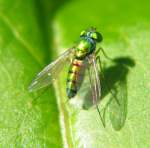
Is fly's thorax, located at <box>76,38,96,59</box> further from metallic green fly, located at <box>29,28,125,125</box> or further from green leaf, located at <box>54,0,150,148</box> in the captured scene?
green leaf, located at <box>54,0,150,148</box>

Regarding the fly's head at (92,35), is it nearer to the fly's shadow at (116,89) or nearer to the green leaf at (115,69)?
the green leaf at (115,69)

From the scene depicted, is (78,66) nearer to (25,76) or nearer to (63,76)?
(63,76)

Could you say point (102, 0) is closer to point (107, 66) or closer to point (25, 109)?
point (107, 66)

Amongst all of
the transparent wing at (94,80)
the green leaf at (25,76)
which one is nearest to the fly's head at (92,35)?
the transparent wing at (94,80)

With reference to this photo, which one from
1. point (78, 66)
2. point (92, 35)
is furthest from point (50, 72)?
point (92, 35)

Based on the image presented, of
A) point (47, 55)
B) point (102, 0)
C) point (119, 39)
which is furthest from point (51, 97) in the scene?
point (102, 0)

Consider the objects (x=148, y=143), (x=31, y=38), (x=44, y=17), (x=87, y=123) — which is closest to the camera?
(x=148, y=143)
